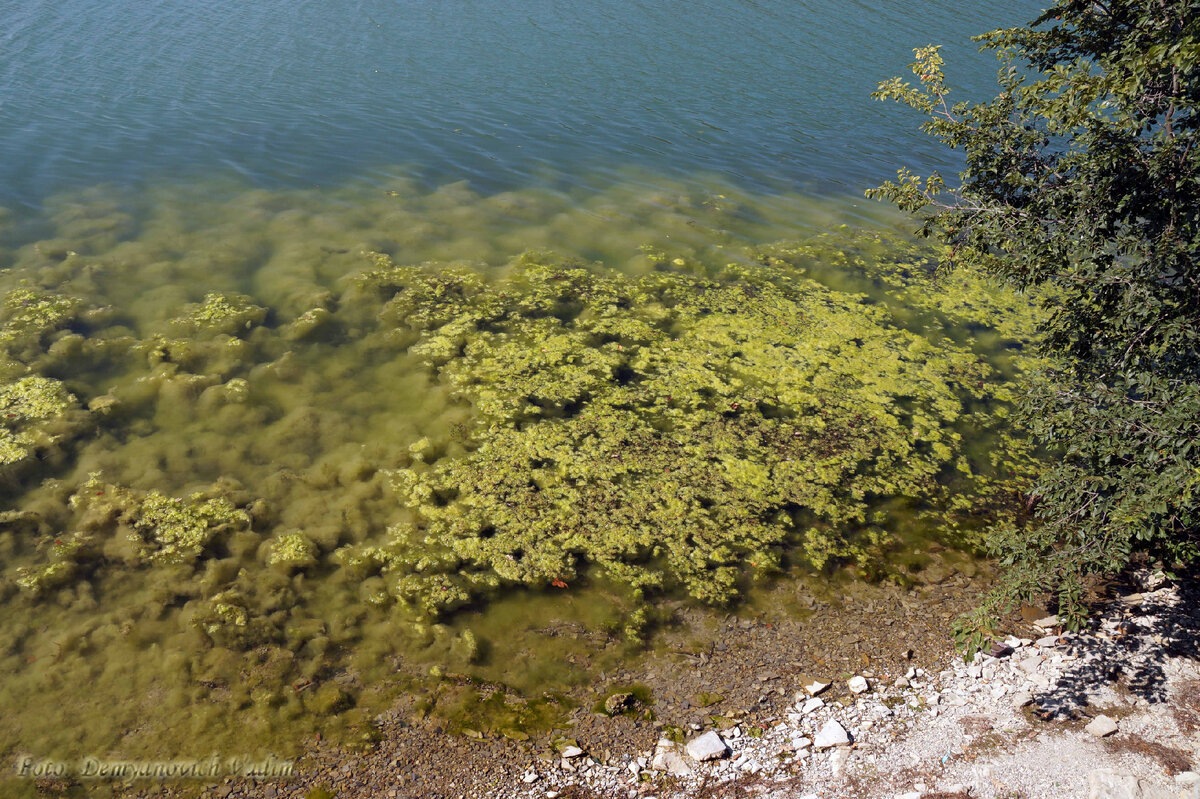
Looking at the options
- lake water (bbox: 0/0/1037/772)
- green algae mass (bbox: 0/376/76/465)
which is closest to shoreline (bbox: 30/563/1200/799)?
lake water (bbox: 0/0/1037/772)

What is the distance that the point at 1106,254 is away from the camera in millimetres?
5582

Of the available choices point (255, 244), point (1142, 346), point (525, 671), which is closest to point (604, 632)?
point (525, 671)

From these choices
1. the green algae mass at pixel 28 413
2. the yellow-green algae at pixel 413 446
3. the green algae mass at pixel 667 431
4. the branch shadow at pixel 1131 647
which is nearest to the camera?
the branch shadow at pixel 1131 647

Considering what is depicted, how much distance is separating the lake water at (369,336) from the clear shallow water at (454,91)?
0.42 feet

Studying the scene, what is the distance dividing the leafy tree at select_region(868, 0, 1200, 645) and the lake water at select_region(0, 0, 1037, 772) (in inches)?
85.7

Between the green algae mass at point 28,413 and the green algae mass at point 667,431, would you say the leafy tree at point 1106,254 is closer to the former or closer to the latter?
the green algae mass at point 667,431

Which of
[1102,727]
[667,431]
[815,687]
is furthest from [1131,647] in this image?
[667,431]

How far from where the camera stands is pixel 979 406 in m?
9.95

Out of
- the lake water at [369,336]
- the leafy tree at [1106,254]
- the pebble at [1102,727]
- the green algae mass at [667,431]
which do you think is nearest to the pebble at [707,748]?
the lake water at [369,336]

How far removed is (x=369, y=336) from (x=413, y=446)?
2.65 metres

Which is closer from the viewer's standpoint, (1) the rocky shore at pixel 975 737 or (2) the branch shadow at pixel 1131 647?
(1) the rocky shore at pixel 975 737

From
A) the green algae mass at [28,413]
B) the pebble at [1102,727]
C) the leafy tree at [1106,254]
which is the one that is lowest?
the green algae mass at [28,413]

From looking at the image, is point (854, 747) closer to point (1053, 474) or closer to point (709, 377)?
point (1053, 474)

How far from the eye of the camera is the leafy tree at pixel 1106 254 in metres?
5.18
